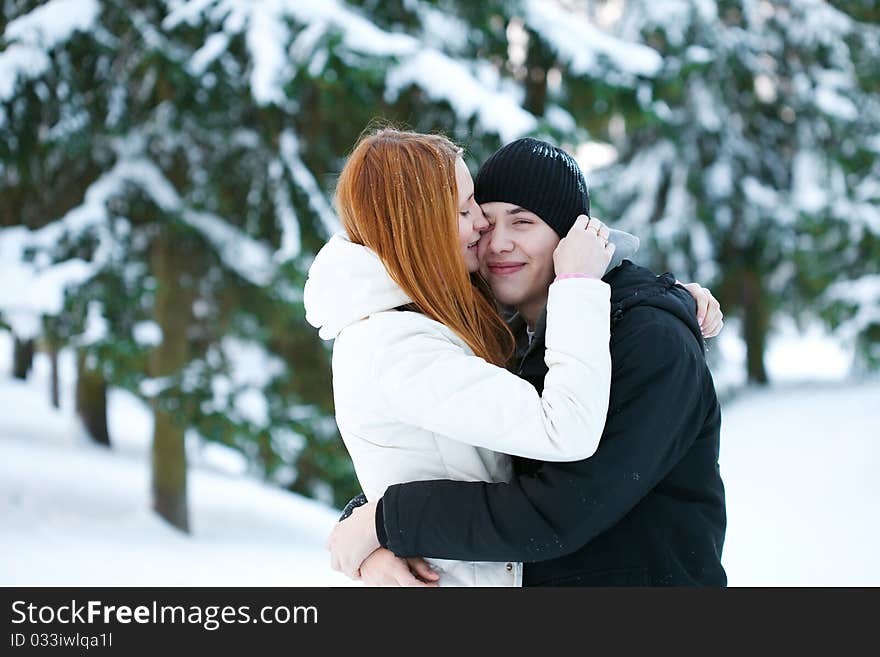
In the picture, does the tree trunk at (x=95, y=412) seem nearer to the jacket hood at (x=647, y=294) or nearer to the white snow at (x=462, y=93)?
the white snow at (x=462, y=93)

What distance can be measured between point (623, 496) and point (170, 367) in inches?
296

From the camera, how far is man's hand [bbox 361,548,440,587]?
2014 mm

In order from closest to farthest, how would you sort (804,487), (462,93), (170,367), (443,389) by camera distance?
(443,389) < (462,93) < (170,367) < (804,487)

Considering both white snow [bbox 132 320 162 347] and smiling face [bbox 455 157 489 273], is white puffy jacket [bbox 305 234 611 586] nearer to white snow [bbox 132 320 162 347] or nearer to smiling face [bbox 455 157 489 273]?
smiling face [bbox 455 157 489 273]

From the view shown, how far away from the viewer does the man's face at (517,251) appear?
2264 millimetres

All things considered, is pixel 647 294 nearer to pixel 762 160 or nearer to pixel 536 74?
pixel 536 74

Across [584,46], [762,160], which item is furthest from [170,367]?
[762,160]

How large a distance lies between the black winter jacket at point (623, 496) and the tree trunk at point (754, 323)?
544 inches

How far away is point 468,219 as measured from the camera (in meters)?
2.19

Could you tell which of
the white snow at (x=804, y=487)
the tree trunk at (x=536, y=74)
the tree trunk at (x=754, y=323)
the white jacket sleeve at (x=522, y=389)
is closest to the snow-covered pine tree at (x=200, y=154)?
the tree trunk at (x=536, y=74)

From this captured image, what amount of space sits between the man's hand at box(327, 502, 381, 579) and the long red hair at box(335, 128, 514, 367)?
18.3 inches

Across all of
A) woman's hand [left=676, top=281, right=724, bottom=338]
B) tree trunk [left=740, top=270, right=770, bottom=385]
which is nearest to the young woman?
woman's hand [left=676, top=281, right=724, bottom=338]

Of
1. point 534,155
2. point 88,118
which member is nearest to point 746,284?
point 88,118

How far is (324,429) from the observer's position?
9.58 metres
